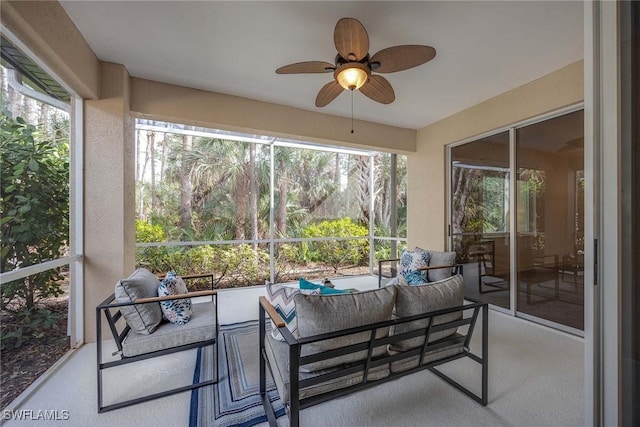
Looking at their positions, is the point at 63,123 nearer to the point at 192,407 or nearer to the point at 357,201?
the point at 192,407

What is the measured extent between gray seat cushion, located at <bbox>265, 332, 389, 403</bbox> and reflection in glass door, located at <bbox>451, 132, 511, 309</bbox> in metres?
2.29

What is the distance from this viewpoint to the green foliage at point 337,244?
5.55m

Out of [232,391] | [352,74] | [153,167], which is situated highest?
[352,74]

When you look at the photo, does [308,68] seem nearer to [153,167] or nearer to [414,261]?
[414,261]

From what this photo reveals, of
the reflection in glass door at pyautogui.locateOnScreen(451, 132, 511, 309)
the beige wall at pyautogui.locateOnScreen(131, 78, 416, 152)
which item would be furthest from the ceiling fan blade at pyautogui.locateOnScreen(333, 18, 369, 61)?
the reflection in glass door at pyautogui.locateOnScreen(451, 132, 511, 309)

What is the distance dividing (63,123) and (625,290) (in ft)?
12.2

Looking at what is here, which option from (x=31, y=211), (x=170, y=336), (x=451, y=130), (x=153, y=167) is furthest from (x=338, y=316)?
(x=153, y=167)

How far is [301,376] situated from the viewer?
1373mm

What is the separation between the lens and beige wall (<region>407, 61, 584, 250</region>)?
277 cm

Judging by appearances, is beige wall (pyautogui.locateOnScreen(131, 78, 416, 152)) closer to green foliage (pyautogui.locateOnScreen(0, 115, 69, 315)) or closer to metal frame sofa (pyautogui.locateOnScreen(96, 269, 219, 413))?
green foliage (pyautogui.locateOnScreen(0, 115, 69, 315))

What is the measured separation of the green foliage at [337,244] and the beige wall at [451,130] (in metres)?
1.28

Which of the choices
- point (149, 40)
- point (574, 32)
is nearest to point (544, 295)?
point (574, 32)

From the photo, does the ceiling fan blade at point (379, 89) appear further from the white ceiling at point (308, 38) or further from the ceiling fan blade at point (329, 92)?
the white ceiling at point (308, 38)

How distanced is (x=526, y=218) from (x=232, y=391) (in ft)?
11.4
